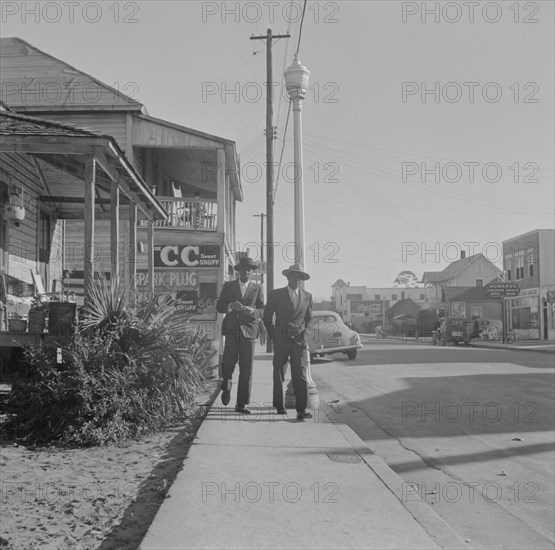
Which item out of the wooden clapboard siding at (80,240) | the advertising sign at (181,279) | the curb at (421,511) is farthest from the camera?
the advertising sign at (181,279)

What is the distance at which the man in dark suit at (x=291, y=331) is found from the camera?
7629 millimetres

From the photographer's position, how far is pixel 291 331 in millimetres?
7691

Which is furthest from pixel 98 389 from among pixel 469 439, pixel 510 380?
pixel 510 380

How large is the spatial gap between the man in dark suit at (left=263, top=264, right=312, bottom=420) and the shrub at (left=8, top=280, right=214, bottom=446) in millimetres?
1009

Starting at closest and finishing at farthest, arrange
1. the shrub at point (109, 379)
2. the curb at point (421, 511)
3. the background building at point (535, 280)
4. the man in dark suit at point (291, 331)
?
1. the curb at point (421, 511)
2. the shrub at point (109, 379)
3. the man in dark suit at point (291, 331)
4. the background building at point (535, 280)

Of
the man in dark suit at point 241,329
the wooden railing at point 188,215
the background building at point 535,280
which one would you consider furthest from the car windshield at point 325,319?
the background building at point 535,280

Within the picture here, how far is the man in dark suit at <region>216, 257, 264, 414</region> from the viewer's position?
798cm

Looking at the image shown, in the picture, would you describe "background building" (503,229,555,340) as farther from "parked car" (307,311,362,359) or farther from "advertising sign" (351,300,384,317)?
"advertising sign" (351,300,384,317)

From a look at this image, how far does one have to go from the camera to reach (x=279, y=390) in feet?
26.0

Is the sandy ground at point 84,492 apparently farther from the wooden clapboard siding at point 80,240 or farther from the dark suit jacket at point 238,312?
the wooden clapboard siding at point 80,240

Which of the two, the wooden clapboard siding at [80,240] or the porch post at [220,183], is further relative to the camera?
the porch post at [220,183]

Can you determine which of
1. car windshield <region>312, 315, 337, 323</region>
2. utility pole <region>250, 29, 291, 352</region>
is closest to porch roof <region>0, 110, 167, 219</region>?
car windshield <region>312, 315, 337, 323</region>

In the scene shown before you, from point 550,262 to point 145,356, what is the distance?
139ft

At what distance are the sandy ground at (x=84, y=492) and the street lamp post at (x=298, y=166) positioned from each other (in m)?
2.31
